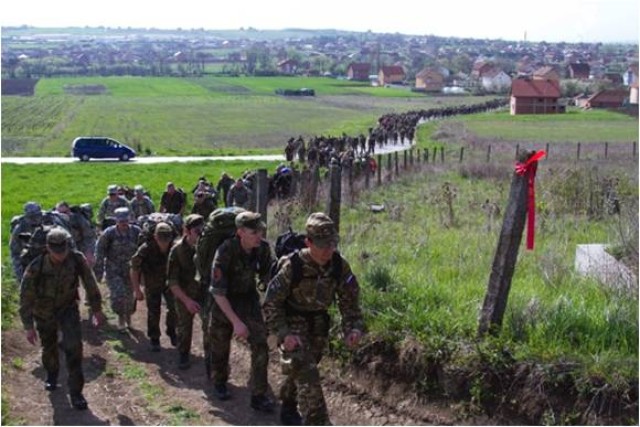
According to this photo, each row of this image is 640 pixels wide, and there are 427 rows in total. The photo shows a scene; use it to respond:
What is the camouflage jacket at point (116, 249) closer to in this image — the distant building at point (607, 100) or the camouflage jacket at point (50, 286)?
the camouflage jacket at point (50, 286)

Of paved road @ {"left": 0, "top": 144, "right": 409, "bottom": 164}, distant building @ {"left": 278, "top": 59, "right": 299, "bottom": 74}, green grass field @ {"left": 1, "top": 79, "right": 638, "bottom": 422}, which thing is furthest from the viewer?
distant building @ {"left": 278, "top": 59, "right": 299, "bottom": 74}

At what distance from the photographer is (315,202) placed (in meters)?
16.0

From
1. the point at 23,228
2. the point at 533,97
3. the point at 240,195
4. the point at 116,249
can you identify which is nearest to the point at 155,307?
the point at 116,249

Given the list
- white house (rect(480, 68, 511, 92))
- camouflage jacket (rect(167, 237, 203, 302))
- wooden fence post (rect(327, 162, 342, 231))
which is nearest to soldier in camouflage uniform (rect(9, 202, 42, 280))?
camouflage jacket (rect(167, 237, 203, 302))

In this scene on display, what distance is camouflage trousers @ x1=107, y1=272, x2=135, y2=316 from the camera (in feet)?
31.4

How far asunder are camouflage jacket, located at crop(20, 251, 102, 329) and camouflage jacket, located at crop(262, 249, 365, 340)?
2.02 meters

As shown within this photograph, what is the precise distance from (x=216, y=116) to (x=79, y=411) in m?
62.4

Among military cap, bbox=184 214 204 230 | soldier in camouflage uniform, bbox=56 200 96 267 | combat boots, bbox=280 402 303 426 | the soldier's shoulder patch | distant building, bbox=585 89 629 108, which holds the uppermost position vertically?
military cap, bbox=184 214 204 230

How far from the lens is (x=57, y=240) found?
6754 mm

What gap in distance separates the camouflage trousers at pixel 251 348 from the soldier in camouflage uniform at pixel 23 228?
3019mm

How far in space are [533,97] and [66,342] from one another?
73085 millimetres

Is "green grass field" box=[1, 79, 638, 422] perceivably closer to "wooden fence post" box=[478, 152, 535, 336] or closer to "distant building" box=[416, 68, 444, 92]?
"wooden fence post" box=[478, 152, 535, 336]

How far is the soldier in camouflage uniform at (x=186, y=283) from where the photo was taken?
7922mm

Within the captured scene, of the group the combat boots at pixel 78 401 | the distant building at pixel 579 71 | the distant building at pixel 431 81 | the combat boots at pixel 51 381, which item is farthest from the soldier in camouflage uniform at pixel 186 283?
the distant building at pixel 579 71
